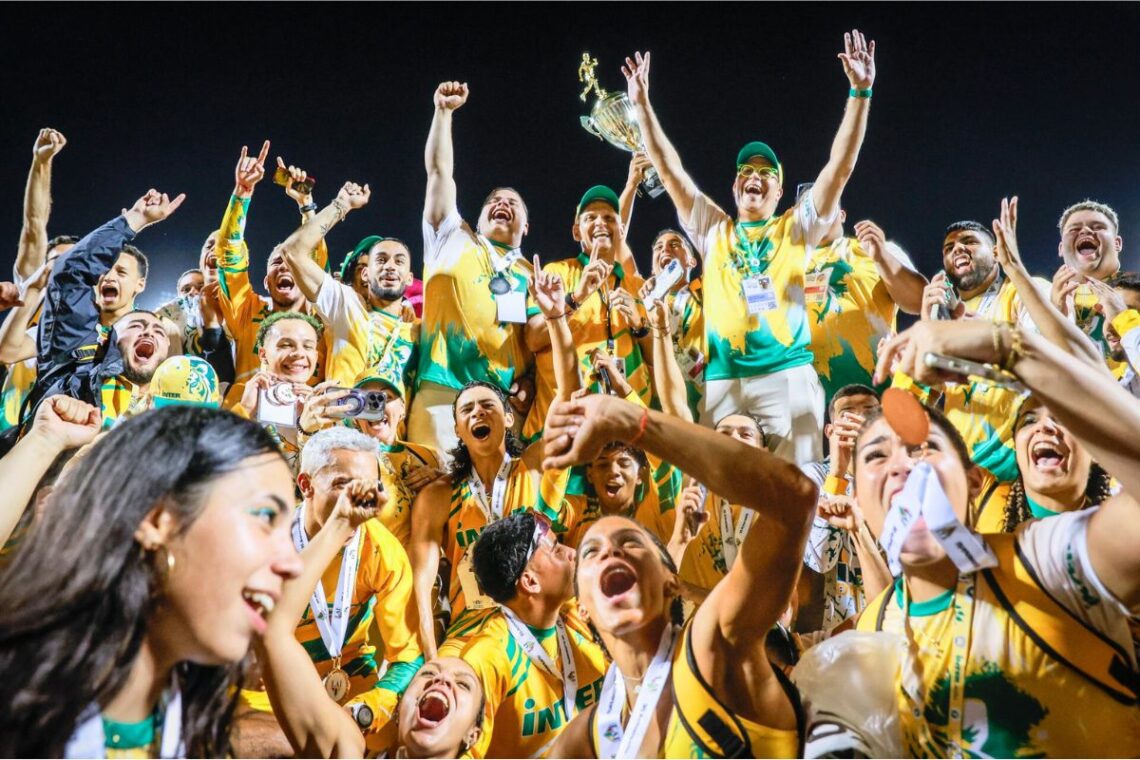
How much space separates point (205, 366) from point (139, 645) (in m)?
3.01

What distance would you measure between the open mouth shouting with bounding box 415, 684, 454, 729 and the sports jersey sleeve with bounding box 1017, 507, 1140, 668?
6.43 ft

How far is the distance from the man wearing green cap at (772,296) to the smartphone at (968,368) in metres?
3.34

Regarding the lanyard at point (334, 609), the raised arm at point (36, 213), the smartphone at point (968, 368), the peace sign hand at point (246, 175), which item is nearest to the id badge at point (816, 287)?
the lanyard at point (334, 609)

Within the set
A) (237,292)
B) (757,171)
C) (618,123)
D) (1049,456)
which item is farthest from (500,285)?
(1049,456)

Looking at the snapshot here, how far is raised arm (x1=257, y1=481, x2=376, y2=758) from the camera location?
2713 millimetres

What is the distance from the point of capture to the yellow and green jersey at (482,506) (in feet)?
15.6

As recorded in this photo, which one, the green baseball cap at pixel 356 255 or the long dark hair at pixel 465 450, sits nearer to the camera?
the long dark hair at pixel 465 450

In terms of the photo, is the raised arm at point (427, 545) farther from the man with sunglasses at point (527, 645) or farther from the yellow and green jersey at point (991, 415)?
the yellow and green jersey at point (991, 415)

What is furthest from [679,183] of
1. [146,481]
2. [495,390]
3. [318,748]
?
[146,481]

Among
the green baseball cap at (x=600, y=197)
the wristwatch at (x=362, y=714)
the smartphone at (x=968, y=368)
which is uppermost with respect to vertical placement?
the green baseball cap at (x=600, y=197)

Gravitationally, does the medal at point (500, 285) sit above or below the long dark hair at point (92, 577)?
above

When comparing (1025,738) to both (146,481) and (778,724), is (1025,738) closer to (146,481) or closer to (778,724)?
(778,724)

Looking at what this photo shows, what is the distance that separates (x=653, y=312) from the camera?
208 inches

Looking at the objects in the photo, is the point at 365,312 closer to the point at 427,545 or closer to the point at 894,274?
the point at 427,545
